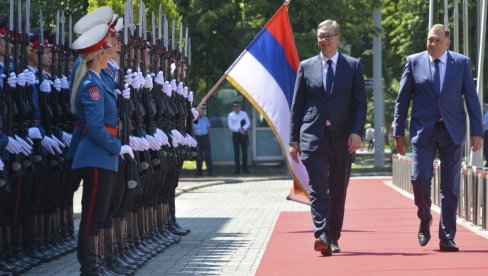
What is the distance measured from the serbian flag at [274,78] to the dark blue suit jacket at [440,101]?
108 inches

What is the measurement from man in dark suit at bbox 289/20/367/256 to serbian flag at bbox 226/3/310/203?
263 centimetres

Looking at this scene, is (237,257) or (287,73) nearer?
(237,257)

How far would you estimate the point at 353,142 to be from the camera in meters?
11.5

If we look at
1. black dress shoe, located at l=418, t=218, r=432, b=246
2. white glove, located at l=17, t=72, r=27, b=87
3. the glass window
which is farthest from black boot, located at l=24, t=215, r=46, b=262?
the glass window

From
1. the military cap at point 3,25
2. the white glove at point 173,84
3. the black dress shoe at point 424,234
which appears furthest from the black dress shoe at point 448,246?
the military cap at point 3,25

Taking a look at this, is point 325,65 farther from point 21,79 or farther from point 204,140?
point 204,140

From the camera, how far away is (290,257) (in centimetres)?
1166

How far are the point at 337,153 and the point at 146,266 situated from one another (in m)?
1.92

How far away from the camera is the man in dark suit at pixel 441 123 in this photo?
1174cm

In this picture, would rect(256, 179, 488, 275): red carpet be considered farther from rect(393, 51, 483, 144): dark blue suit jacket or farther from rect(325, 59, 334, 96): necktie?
rect(325, 59, 334, 96): necktie

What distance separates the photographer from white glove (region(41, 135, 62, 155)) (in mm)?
11086

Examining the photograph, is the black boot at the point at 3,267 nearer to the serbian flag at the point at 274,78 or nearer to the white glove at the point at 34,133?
the white glove at the point at 34,133

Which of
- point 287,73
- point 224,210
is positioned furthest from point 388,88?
point 287,73

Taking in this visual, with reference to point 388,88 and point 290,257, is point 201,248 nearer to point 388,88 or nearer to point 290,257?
point 290,257
